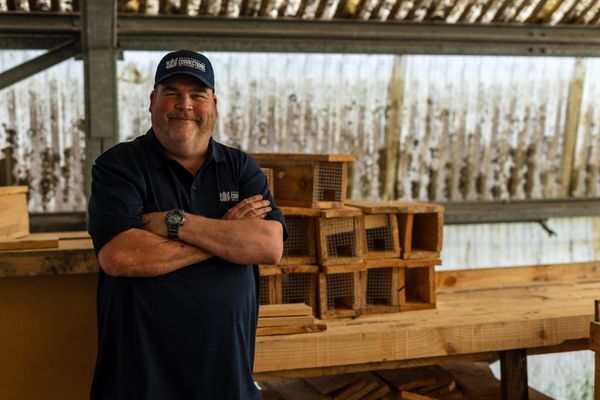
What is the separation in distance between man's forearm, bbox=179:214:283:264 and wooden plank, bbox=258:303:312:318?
39.6 inches

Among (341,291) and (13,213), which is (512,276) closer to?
(341,291)

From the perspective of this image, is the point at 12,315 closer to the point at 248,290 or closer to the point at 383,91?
the point at 248,290

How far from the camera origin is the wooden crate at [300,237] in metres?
4.58

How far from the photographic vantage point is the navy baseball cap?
326 cm

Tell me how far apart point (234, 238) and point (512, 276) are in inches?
130

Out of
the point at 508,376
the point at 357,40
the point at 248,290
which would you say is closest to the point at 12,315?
the point at 248,290

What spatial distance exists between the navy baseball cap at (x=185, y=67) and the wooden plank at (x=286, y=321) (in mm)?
1496

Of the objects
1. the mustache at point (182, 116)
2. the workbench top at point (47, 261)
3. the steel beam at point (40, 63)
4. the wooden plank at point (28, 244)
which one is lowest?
the workbench top at point (47, 261)

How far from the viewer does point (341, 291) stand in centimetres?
479

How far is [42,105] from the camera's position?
22.5 ft

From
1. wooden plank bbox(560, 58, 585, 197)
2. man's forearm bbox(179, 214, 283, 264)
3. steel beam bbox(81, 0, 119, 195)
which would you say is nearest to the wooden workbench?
man's forearm bbox(179, 214, 283, 264)

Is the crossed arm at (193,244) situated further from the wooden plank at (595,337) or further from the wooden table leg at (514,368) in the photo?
the wooden table leg at (514,368)

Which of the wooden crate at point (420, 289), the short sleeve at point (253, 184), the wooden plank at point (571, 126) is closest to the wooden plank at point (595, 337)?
the wooden crate at point (420, 289)

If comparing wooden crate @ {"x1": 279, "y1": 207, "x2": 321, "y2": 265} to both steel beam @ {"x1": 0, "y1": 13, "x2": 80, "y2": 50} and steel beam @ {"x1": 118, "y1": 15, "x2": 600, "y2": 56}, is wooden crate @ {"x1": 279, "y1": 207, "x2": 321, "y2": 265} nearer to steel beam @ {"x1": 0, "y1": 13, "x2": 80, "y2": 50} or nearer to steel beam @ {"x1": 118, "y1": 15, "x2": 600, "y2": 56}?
steel beam @ {"x1": 118, "y1": 15, "x2": 600, "y2": 56}
